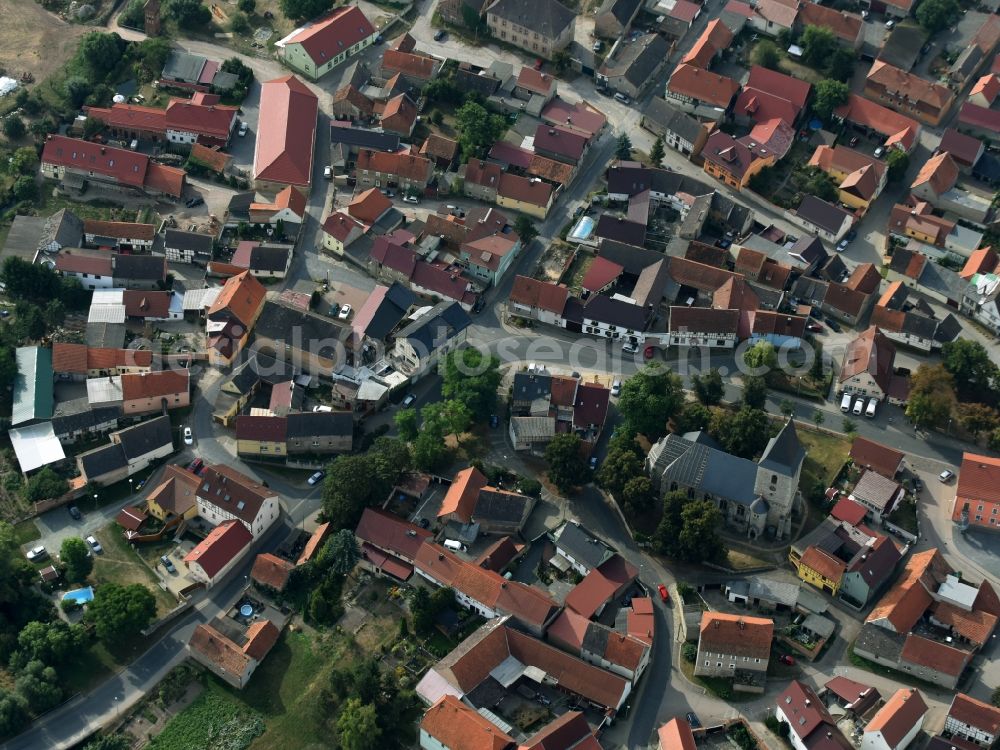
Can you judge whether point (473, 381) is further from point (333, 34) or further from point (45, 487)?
point (333, 34)

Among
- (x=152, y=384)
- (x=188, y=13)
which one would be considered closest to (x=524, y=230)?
(x=152, y=384)

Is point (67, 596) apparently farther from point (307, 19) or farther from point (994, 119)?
point (994, 119)

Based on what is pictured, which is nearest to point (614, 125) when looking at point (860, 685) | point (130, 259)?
point (130, 259)

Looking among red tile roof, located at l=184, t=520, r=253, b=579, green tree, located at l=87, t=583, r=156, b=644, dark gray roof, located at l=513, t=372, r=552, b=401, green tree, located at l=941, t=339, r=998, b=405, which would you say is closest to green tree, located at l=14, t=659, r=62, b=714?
green tree, located at l=87, t=583, r=156, b=644

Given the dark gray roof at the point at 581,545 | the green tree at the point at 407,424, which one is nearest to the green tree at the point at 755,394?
the dark gray roof at the point at 581,545

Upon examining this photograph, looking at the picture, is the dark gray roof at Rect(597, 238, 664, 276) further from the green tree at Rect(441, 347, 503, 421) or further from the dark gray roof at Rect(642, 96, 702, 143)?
the green tree at Rect(441, 347, 503, 421)
